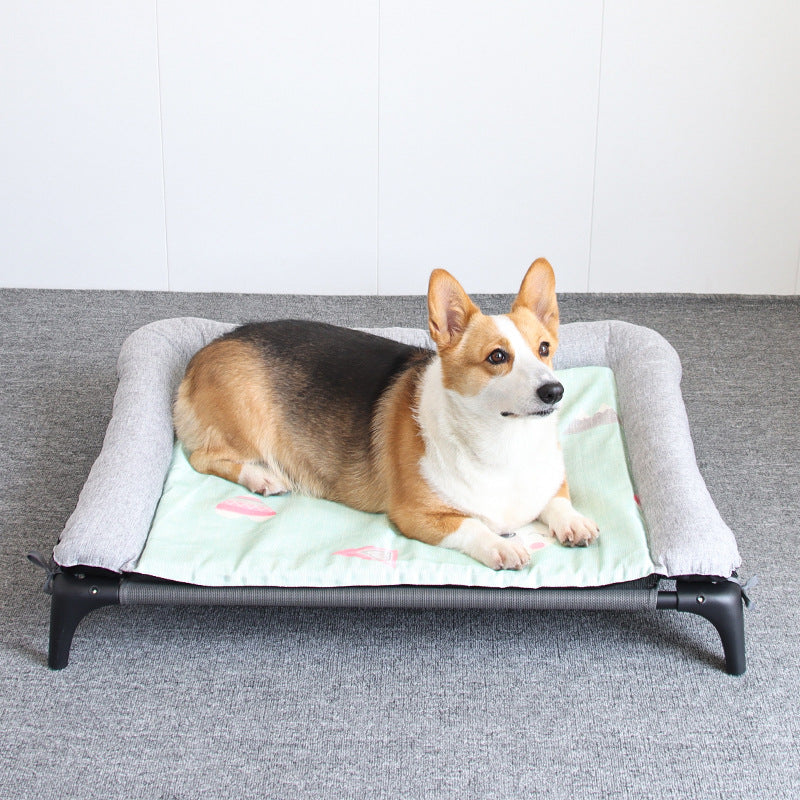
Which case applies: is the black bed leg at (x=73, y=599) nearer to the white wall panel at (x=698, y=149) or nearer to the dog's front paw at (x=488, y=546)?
the dog's front paw at (x=488, y=546)

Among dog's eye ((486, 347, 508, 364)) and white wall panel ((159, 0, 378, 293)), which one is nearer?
dog's eye ((486, 347, 508, 364))

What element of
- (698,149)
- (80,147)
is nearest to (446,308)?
(698,149)

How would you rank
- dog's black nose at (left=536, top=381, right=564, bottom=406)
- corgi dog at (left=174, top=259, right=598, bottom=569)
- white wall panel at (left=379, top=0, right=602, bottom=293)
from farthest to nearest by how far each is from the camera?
1. white wall panel at (left=379, top=0, right=602, bottom=293)
2. corgi dog at (left=174, top=259, right=598, bottom=569)
3. dog's black nose at (left=536, top=381, right=564, bottom=406)

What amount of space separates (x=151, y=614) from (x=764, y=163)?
2.92m

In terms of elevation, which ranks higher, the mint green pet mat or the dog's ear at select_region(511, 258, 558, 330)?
the dog's ear at select_region(511, 258, 558, 330)

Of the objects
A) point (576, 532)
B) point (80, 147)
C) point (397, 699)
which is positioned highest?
point (80, 147)

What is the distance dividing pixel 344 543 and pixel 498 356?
531 mm

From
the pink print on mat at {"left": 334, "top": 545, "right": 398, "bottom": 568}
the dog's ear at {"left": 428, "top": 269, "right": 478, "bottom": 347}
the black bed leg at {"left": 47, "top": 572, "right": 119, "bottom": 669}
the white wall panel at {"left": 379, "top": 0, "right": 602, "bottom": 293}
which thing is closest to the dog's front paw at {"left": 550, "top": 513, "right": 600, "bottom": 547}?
the pink print on mat at {"left": 334, "top": 545, "right": 398, "bottom": 568}

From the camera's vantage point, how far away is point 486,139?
3816mm

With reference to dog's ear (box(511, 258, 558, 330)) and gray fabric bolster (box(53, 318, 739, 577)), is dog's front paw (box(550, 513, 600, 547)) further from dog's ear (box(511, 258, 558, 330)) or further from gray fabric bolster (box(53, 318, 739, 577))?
dog's ear (box(511, 258, 558, 330))

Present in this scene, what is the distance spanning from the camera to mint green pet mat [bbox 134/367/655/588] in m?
2.02

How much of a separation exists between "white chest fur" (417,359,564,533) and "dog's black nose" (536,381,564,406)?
0.46ft

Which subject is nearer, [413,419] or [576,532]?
[576,532]

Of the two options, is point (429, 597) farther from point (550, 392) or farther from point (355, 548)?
point (550, 392)
